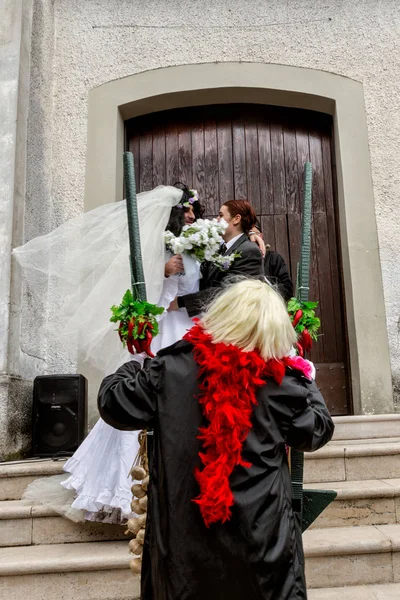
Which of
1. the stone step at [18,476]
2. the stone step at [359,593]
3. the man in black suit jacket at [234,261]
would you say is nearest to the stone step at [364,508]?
the stone step at [359,593]

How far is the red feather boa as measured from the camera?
1536 millimetres

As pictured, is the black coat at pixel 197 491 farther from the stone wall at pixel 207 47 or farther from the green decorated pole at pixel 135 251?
the stone wall at pixel 207 47

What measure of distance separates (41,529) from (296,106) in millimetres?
4549

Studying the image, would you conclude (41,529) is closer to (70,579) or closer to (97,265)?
(70,579)

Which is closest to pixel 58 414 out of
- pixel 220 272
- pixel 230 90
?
pixel 220 272

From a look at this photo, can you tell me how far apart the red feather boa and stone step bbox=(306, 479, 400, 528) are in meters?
1.84

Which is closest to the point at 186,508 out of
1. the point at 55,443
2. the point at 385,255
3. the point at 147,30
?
the point at 55,443

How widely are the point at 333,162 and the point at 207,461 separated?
456cm

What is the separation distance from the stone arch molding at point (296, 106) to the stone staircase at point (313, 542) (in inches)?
55.7

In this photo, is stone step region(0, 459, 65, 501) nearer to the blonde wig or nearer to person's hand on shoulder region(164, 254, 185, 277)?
person's hand on shoulder region(164, 254, 185, 277)

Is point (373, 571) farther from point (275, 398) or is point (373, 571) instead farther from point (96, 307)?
point (96, 307)

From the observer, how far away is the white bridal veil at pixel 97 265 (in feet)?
9.46

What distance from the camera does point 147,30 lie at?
5.38 m

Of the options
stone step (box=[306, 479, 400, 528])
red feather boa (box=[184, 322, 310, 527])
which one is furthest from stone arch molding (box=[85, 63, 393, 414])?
red feather boa (box=[184, 322, 310, 527])
